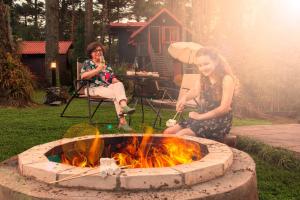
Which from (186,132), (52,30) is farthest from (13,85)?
(52,30)

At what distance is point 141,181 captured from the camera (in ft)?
6.70

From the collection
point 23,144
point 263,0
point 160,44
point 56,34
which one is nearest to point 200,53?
point 23,144

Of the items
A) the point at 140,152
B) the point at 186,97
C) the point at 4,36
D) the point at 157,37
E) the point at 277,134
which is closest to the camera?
the point at 140,152

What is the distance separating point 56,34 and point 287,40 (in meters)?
10.5

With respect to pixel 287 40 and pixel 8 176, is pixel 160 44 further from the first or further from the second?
pixel 8 176

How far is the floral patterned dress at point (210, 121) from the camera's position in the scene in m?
3.76

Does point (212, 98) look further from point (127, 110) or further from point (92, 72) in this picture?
point (92, 72)

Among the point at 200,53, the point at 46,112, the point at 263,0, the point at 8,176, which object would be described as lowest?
the point at 46,112

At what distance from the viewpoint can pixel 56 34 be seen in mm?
18141

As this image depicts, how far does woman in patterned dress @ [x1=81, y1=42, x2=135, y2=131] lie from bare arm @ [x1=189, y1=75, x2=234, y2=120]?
248 centimetres

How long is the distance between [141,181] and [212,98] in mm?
1904

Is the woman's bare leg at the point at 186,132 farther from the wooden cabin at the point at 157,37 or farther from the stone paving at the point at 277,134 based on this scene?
the wooden cabin at the point at 157,37

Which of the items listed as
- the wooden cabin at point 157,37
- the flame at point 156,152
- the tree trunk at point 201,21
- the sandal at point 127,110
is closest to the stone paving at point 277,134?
the sandal at point 127,110

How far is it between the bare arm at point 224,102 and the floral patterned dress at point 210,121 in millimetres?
136
